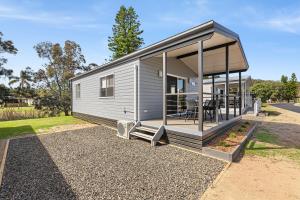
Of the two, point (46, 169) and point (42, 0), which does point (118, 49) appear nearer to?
point (42, 0)

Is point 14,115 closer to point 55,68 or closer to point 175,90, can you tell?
point 55,68

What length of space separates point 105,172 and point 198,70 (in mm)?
3415

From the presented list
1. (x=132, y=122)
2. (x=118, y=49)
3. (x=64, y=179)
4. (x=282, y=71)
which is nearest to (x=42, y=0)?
(x=132, y=122)

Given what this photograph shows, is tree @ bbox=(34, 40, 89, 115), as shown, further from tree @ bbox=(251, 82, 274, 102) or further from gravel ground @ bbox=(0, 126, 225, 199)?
tree @ bbox=(251, 82, 274, 102)

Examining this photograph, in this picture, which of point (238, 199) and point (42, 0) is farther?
point (42, 0)

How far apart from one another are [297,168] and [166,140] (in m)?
3.25

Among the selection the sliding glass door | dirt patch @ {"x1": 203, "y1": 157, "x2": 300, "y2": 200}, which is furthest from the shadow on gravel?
the sliding glass door

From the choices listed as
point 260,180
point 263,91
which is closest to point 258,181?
point 260,180

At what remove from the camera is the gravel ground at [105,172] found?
2.77 meters

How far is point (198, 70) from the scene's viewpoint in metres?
4.84

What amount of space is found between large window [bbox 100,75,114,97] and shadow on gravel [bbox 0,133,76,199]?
433cm

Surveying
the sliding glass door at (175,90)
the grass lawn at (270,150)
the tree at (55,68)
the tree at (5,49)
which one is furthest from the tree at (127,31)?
the grass lawn at (270,150)

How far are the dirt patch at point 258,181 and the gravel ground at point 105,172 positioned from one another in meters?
0.26

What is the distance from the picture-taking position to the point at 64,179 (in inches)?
127
